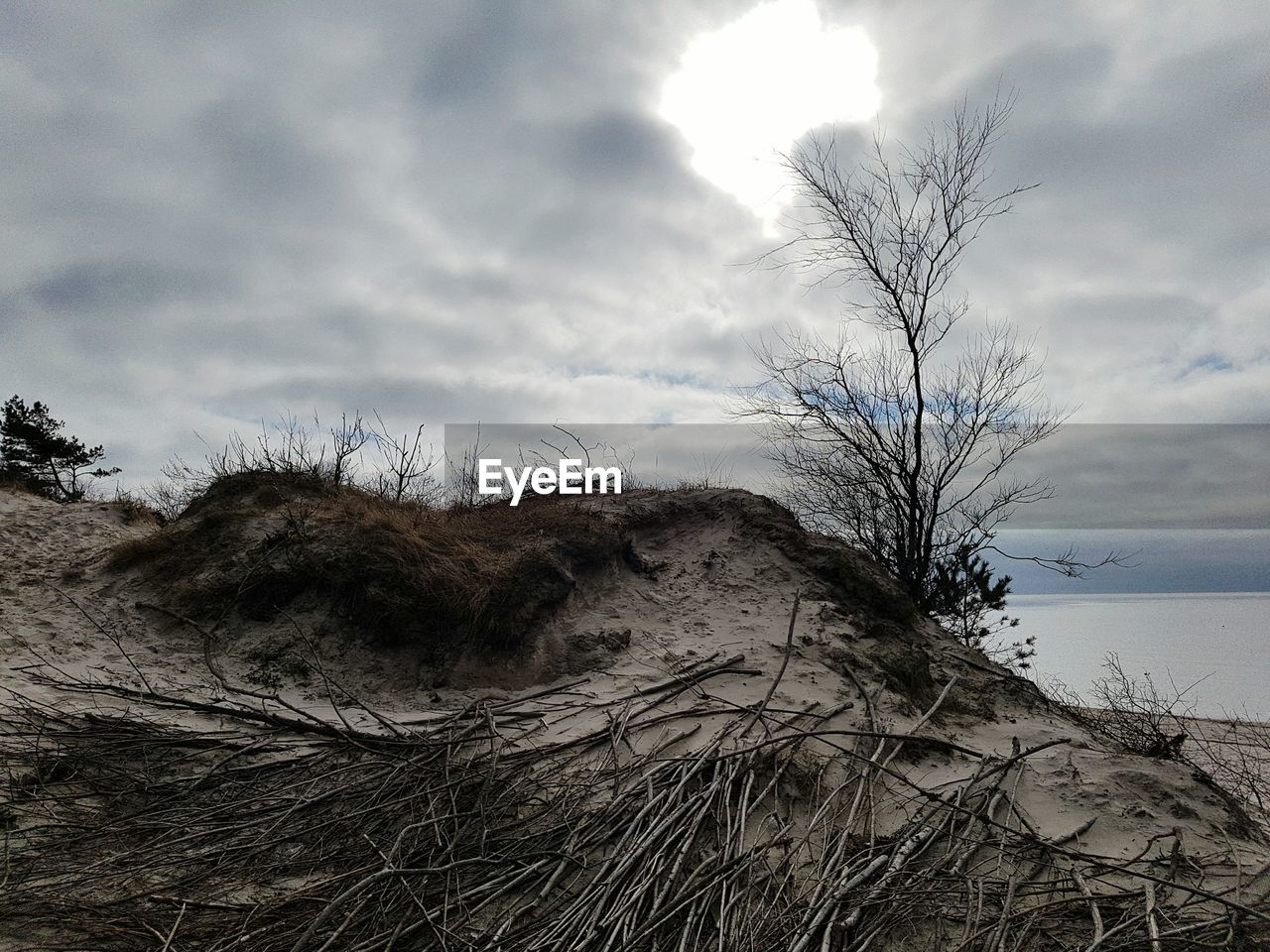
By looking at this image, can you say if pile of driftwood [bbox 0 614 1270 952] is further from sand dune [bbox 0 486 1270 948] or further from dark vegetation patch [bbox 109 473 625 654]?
dark vegetation patch [bbox 109 473 625 654]

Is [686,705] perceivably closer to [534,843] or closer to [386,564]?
[534,843]

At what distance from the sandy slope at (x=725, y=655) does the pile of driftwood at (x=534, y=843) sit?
0.33 metres

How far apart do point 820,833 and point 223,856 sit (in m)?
3.32

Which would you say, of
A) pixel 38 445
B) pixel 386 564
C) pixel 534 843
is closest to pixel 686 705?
pixel 534 843

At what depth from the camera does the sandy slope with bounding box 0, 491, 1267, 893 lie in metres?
4.84

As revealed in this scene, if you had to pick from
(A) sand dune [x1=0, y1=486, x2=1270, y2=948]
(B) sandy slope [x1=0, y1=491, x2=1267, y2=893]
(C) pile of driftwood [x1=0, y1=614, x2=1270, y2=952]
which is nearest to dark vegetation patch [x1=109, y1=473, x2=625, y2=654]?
(A) sand dune [x1=0, y1=486, x2=1270, y2=948]

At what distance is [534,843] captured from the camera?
393 centimetres

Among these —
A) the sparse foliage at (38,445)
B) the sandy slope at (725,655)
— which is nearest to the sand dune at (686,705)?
the sandy slope at (725,655)

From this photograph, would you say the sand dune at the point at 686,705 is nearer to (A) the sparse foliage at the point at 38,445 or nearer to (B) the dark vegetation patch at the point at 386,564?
(B) the dark vegetation patch at the point at 386,564

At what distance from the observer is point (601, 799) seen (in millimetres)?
4367

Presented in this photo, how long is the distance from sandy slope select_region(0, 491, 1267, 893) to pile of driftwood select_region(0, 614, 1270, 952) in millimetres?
326

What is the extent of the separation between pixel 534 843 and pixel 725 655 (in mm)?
2769

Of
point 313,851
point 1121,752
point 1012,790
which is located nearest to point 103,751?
point 313,851

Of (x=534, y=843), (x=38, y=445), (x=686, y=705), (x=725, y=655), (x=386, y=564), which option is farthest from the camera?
(x=38, y=445)
